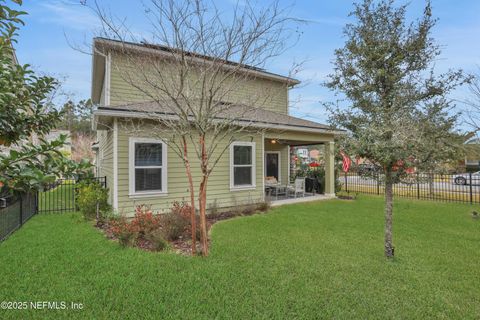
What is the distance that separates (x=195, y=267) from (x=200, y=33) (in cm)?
439

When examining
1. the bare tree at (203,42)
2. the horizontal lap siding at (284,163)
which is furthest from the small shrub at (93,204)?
the horizontal lap siding at (284,163)

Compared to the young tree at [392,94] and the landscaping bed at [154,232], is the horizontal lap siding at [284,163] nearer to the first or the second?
the landscaping bed at [154,232]

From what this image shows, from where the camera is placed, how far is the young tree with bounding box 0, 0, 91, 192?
1.51 m

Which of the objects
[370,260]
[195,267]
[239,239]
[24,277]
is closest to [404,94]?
[370,260]

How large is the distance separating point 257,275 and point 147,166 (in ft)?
16.6

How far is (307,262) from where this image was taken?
4.61 m

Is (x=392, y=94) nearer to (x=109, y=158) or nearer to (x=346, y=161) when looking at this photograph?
(x=346, y=161)

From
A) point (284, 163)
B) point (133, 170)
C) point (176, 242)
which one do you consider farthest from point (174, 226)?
point (284, 163)

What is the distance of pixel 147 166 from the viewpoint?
25.6ft

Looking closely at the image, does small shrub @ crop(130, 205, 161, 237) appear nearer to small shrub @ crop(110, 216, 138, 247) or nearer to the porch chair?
small shrub @ crop(110, 216, 138, 247)

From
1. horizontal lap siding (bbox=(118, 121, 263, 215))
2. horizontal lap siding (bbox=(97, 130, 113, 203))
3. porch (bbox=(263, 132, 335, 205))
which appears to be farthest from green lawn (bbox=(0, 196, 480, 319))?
porch (bbox=(263, 132, 335, 205))

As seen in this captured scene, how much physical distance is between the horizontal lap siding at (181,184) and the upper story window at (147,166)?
0.16 m

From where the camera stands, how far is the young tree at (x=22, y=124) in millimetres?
1510

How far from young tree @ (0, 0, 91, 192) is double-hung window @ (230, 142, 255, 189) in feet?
23.2
